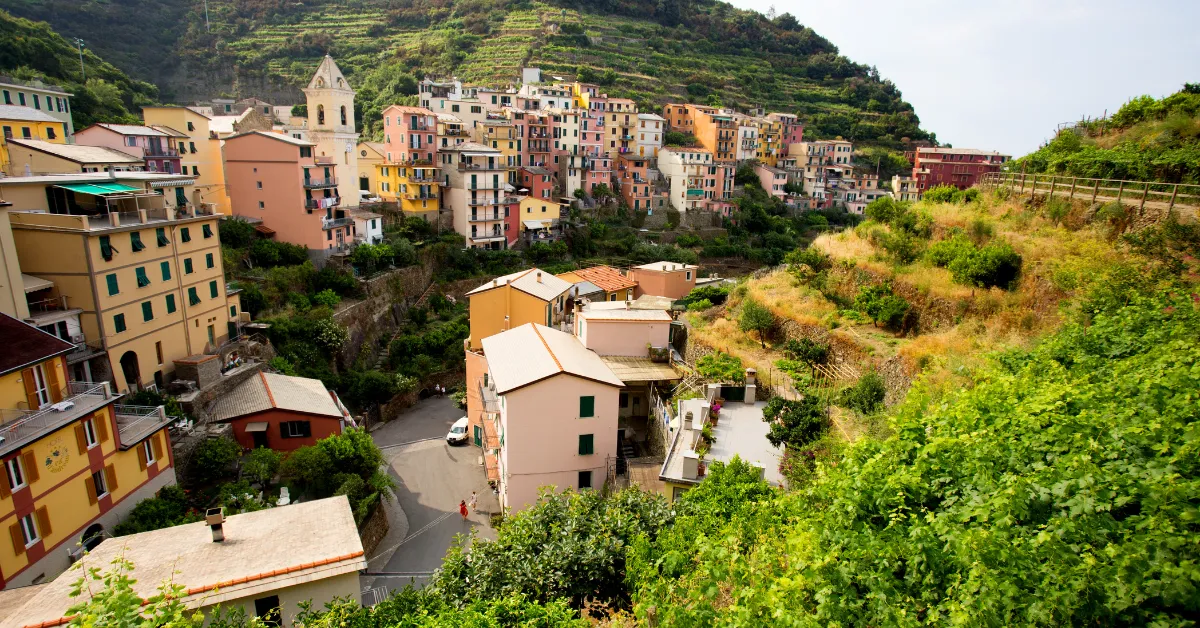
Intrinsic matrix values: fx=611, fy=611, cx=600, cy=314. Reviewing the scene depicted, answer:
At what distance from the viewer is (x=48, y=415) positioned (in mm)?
16312

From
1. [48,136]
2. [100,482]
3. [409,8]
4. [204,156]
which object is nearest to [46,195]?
[100,482]

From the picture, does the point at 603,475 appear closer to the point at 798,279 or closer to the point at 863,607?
the point at 798,279

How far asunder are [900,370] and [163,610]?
54.9ft

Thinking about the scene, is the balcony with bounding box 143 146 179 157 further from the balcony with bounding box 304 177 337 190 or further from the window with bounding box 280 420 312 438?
the window with bounding box 280 420 312 438

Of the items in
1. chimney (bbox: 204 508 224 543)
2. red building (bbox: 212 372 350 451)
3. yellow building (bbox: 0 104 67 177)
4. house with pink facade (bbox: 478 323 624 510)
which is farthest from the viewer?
yellow building (bbox: 0 104 67 177)

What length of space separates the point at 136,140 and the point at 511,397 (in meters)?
34.0

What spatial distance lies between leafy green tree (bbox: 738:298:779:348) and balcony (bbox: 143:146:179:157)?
37798mm

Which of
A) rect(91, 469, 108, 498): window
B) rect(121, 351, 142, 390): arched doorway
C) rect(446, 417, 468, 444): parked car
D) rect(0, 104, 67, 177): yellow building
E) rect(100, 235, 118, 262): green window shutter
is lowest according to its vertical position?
rect(446, 417, 468, 444): parked car

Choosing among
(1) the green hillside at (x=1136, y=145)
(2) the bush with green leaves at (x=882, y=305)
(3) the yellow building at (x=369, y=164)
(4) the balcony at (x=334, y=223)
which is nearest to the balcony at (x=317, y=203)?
(4) the balcony at (x=334, y=223)

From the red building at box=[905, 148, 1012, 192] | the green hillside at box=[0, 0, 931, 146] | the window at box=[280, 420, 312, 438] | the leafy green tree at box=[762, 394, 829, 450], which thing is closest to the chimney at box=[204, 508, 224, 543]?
the window at box=[280, 420, 312, 438]

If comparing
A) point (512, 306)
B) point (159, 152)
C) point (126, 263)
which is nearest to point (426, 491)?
point (512, 306)

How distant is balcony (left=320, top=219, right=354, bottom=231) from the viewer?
39.2m

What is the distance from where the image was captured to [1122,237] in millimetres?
17500

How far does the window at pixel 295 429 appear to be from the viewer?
24391 millimetres
